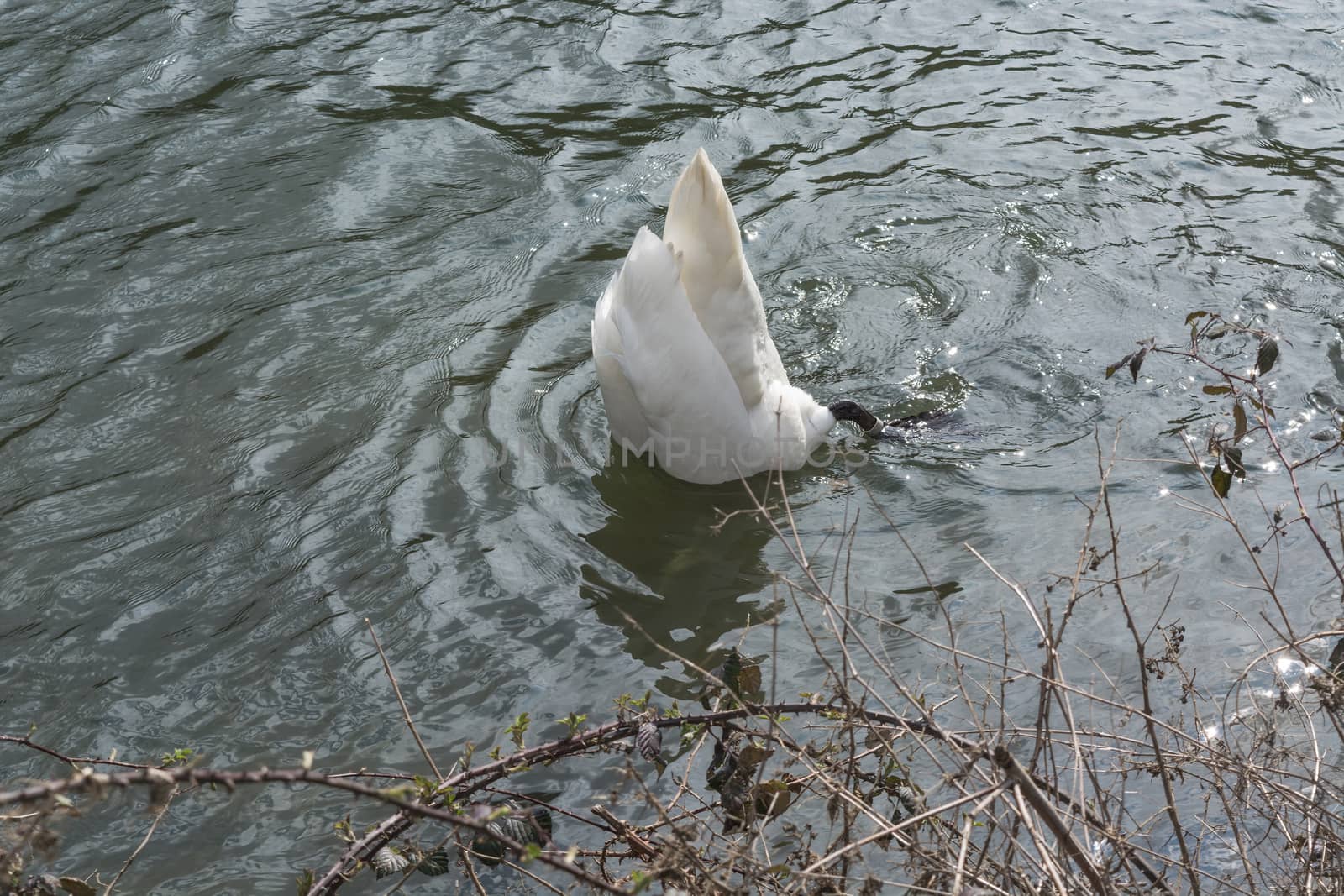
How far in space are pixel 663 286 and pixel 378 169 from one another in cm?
329

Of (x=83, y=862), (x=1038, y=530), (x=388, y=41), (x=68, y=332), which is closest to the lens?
(x=83, y=862)

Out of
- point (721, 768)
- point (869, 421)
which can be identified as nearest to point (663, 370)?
point (869, 421)

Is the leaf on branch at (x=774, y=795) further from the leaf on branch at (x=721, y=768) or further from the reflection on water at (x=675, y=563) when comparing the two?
the reflection on water at (x=675, y=563)

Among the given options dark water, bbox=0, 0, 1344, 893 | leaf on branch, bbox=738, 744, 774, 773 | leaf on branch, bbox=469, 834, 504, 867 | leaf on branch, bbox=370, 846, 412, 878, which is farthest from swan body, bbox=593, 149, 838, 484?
leaf on branch, bbox=370, 846, 412, 878

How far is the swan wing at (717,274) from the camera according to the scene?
4.15 m

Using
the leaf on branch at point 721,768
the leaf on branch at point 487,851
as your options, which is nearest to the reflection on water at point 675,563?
the leaf on branch at point 721,768

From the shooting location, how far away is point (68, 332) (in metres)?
5.60

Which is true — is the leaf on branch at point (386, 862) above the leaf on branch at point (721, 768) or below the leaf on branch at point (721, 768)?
above

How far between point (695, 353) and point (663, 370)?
0.12 meters

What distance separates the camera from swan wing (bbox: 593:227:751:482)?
13.7ft

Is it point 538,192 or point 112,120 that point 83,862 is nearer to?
point 538,192

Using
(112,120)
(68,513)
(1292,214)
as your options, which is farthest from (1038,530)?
(112,120)

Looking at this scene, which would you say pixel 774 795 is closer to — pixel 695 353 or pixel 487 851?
pixel 487 851

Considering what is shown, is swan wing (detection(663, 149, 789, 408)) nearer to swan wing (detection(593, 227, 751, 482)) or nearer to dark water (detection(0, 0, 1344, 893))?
swan wing (detection(593, 227, 751, 482))
